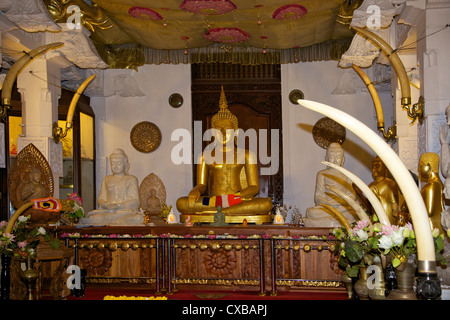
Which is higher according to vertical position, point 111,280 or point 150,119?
point 150,119

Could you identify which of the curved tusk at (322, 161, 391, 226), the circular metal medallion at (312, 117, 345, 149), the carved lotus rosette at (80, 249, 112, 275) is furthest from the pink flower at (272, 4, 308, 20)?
the curved tusk at (322, 161, 391, 226)

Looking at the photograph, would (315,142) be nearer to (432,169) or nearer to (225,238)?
(225,238)

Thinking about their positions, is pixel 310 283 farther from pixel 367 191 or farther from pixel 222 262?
pixel 367 191

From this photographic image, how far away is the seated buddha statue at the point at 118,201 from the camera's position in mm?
6156

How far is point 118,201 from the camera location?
6.59 m

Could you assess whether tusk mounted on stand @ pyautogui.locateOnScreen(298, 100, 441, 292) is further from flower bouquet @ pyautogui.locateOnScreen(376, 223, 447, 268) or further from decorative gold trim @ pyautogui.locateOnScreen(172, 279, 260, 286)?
decorative gold trim @ pyautogui.locateOnScreen(172, 279, 260, 286)

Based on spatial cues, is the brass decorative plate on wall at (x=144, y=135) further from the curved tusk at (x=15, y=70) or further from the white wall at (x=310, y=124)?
the curved tusk at (x=15, y=70)

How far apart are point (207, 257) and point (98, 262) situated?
120 centimetres

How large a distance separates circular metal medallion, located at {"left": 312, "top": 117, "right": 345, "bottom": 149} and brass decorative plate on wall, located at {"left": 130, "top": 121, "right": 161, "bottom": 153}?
267cm

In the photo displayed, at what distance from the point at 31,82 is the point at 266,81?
3842mm

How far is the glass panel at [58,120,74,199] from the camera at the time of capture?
26.4 ft

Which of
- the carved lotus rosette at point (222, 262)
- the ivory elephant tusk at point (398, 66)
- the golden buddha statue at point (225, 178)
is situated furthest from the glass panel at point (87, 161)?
the ivory elephant tusk at point (398, 66)

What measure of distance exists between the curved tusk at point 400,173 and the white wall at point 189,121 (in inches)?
269

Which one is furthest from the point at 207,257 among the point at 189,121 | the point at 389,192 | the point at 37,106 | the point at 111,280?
the point at 189,121
